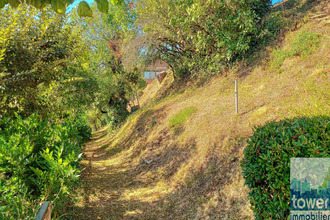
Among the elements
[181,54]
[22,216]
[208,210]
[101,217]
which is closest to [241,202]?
[208,210]

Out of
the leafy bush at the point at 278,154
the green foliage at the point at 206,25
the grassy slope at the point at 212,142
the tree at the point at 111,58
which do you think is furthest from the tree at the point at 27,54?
the tree at the point at 111,58

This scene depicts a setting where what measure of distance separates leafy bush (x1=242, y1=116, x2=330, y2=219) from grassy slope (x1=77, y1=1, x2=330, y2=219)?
3.66 feet

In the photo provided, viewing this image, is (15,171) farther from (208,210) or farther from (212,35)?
(212,35)

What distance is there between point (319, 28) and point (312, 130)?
26.3 feet

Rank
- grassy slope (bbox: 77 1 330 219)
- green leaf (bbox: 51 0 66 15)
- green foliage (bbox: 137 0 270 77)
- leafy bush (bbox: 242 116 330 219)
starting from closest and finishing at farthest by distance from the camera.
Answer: green leaf (bbox: 51 0 66 15) → leafy bush (bbox: 242 116 330 219) → grassy slope (bbox: 77 1 330 219) → green foliage (bbox: 137 0 270 77)

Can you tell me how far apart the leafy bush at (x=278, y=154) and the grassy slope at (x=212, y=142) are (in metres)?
1.11

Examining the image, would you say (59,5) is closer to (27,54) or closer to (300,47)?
(27,54)

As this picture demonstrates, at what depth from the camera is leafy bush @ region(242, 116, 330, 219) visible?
2904mm

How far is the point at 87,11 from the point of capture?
2.03m

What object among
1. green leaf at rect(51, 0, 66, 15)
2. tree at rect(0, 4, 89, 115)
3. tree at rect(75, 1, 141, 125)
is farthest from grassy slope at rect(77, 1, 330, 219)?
tree at rect(75, 1, 141, 125)

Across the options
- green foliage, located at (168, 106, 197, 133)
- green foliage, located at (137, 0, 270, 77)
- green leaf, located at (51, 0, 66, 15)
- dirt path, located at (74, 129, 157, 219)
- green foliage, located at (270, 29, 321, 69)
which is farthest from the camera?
green foliage, located at (137, 0, 270, 77)

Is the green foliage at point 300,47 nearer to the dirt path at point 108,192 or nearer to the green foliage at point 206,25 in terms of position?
the green foliage at point 206,25

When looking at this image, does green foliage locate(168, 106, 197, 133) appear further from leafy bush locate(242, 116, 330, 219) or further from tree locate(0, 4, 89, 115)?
leafy bush locate(242, 116, 330, 219)

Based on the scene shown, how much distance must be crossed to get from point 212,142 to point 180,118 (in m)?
3.38
